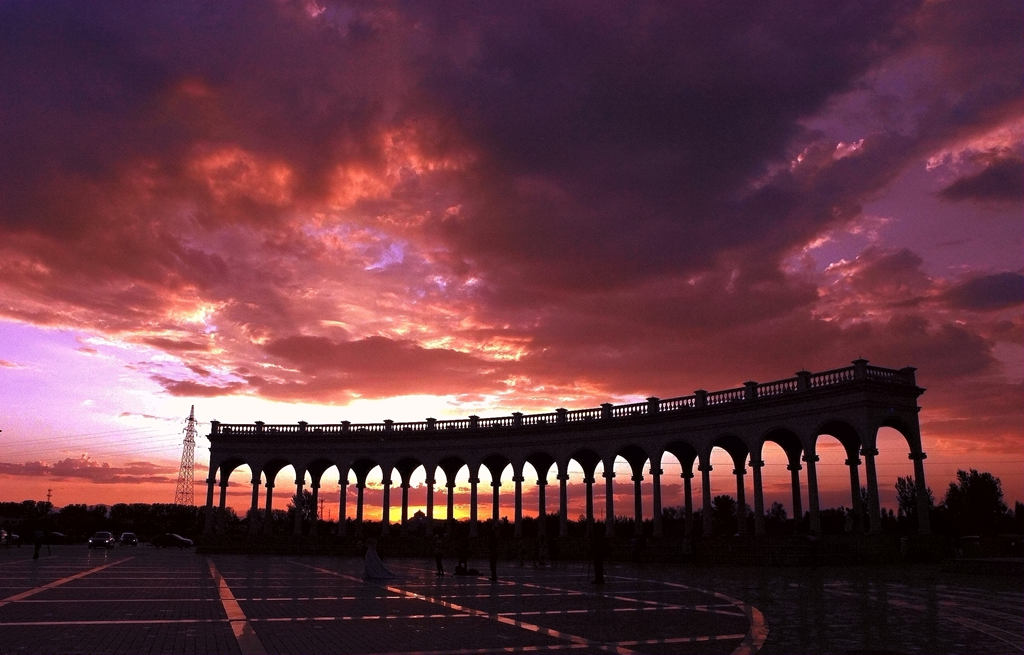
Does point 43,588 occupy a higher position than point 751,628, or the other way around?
point 751,628

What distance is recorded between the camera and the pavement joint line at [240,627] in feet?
39.3

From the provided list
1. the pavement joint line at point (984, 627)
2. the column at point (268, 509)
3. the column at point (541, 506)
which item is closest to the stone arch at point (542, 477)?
the column at point (541, 506)

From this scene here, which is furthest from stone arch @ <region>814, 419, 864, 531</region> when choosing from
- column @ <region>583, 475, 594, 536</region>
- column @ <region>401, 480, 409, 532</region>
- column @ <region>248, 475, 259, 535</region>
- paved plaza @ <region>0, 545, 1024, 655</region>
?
column @ <region>248, 475, 259, 535</region>

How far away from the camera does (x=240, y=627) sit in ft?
47.3

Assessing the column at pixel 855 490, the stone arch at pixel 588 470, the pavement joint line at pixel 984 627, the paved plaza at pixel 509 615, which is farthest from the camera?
the stone arch at pixel 588 470

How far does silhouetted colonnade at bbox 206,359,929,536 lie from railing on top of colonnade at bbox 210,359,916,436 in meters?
0.09

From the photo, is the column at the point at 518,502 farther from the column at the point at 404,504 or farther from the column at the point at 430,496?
the column at the point at 404,504

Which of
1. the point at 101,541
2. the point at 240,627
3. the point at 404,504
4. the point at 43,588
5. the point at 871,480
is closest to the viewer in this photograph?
the point at 240,627

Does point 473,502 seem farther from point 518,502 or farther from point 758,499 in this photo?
point 758,499

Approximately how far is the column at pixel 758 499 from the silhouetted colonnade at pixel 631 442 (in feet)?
0.22

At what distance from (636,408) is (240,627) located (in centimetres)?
4517

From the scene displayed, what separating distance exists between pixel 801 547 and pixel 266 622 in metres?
30.1

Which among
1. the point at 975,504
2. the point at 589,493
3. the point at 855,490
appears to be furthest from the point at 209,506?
the point at 975,504

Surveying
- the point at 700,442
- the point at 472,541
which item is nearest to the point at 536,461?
the point at 472,541
